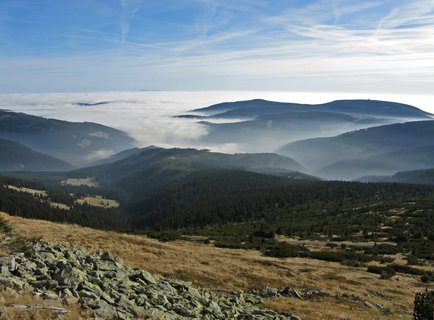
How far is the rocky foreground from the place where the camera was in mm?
20297

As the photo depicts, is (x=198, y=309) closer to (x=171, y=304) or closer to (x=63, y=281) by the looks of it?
(x=171, y=304)

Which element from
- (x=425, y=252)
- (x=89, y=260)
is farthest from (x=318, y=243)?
(x=89, y=260)

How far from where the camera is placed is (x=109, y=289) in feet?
77.6

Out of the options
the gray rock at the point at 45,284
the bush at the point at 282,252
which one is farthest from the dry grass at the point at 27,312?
the bush at the point at 282,252

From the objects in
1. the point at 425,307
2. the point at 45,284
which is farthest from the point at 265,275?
the point at 45,284

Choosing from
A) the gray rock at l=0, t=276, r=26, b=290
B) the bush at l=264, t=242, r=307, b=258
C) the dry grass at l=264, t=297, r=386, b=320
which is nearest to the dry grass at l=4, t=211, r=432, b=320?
the dry grass at l=264, t=297, r=386, b=320

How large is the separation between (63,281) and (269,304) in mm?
17836

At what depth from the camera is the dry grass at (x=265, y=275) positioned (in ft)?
121

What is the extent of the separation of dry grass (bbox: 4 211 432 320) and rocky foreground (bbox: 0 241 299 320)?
6706 mm

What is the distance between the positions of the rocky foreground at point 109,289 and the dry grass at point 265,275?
22.0ft

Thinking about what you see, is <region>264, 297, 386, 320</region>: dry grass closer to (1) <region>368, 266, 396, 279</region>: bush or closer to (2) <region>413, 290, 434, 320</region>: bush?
(2) <region>413, 290, 434, 320</region>: bush

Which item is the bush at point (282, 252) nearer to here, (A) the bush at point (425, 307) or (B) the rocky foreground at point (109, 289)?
(B) the rocky foreground at point (109, 289)

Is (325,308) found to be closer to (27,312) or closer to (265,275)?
(265,275)

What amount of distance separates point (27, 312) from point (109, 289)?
692 cm
